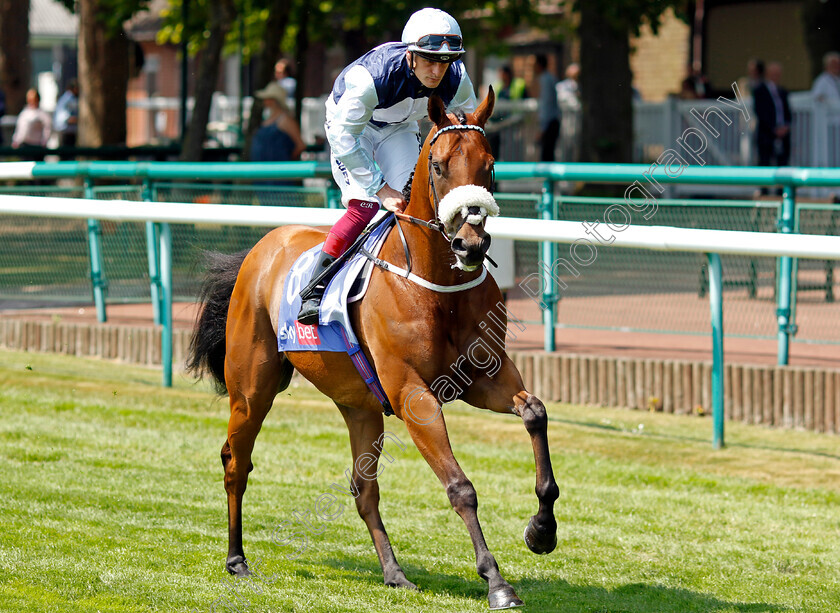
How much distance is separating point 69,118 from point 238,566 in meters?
20.4

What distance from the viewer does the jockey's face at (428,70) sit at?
187 inches

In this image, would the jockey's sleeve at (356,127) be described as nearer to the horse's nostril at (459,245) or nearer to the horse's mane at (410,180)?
the horse's mane at (410,180)

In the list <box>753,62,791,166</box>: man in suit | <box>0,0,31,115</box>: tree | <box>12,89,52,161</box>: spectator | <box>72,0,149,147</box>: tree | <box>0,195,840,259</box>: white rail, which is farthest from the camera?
<box>0,0,31,115</box>: tree

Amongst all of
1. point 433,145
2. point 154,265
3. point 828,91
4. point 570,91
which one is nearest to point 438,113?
point 433,145

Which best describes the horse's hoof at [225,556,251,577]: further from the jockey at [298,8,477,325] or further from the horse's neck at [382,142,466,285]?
the horse's neck at [382,142,466,285]

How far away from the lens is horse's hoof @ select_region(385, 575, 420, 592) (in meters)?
4.88

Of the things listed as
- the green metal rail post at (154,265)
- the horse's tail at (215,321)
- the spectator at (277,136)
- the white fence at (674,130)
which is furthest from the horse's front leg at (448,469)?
the white fence at (674,130)

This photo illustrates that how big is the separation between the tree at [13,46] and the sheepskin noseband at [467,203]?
75.6 feet

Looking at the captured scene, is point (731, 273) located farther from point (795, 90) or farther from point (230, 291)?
point (795, 90)

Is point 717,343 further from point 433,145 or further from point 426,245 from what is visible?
point 433,145

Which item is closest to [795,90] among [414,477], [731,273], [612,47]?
[612,47]

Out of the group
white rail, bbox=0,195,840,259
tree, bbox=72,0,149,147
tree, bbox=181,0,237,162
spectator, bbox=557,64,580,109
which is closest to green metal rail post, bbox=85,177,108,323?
white rail, bbox=0,195,840,259

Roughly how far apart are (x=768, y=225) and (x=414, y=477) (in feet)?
9.78

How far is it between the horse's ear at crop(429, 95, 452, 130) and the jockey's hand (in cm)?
48
